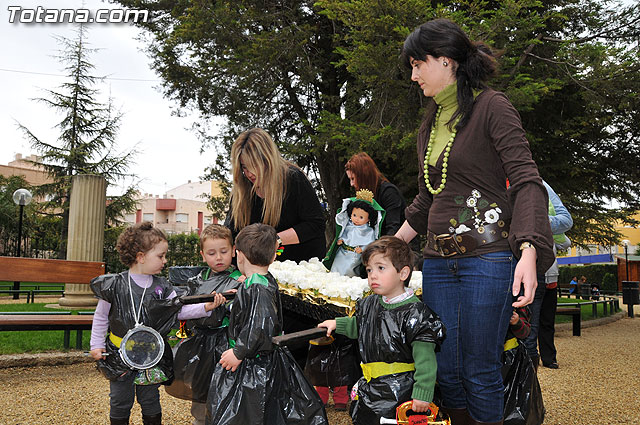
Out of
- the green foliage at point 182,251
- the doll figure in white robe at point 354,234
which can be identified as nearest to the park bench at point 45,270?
the doll figure in white robe at point 354,234

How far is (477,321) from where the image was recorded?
2109 millimetres

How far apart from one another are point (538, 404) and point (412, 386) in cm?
82

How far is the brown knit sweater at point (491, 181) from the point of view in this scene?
1963 millimetres

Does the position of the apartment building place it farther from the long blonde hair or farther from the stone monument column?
the long blonde hair

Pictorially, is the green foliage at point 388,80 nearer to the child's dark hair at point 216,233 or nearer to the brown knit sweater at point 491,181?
the child's dark hair at point 216,233

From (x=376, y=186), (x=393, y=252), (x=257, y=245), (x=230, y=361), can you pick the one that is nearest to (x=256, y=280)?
(x=257, y=245)

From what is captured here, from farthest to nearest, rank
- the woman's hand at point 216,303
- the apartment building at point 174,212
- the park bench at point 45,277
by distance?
the apartment building at point 174,212, the park bench at point 45,277, the woman's hand at point 216,303

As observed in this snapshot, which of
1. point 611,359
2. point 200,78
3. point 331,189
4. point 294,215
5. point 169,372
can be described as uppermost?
point 200,78

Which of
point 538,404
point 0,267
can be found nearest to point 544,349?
point 538,404

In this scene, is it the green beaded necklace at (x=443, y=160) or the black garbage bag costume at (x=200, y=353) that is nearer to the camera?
the green beaded necklace at (x=443, y=160)

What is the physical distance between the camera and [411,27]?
386 inches

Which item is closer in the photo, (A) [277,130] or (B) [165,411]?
(B) [165,411]

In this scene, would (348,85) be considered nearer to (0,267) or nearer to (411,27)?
(411,27)

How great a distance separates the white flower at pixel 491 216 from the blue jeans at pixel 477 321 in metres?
0.13
